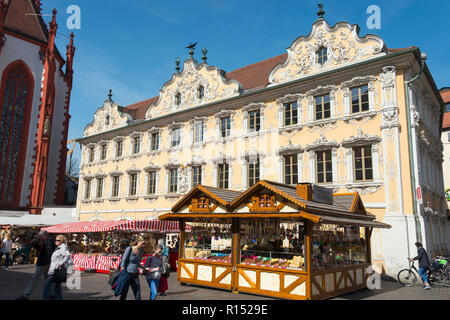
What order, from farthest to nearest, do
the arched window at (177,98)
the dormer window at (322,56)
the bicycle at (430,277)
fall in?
the arched window at (177,98)
the dormer window at (322,56)
the bicycle at (430,277)

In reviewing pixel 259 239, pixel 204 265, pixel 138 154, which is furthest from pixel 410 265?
pixel 138 154

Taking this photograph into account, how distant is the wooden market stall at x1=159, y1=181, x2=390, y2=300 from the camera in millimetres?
10844

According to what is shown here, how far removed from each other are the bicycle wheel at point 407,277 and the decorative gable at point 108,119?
2232cm

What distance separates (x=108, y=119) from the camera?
32188 mm

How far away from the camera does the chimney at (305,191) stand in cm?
1163

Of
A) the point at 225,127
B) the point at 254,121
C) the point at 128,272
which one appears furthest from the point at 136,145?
the point at 128,272

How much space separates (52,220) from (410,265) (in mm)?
22490

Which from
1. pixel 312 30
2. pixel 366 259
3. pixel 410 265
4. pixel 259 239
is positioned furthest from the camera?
pixel 312 30

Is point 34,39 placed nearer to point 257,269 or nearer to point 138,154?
point 138,154

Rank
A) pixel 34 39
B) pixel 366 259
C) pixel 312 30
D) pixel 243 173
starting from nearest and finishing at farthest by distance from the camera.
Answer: pixel 366 259 < pixel 312 30 < pixel 243 173 < pixel 34 39

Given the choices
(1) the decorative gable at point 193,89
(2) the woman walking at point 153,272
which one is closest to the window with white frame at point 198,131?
(1) the decorative gable at point 193,89

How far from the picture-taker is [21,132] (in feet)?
120

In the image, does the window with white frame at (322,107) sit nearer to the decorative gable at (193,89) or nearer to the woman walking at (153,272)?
the decorative gable at (193,89)

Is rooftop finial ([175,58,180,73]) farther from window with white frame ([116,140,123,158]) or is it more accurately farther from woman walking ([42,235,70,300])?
woman walking ([42,235,70,300])
